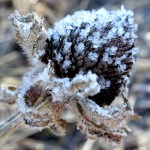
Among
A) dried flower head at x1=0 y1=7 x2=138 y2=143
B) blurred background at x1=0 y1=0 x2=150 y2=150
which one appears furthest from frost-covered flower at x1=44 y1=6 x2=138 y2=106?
blurred background at x1=0 y1=0 x2=150 y2=150

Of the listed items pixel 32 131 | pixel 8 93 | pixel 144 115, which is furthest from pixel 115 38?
pixel 144 115

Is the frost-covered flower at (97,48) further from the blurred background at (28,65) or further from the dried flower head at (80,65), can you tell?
the blurred background at (28,65)

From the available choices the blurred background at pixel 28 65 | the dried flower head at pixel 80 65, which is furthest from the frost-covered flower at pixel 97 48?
the blurred background at pixel 28 65

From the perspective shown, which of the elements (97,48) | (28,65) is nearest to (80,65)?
(97,48)

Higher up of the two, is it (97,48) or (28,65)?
(28,65)

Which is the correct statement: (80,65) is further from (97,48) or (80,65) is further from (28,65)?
(28,65)

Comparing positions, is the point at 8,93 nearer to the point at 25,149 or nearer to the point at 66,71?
the point at 66,71
